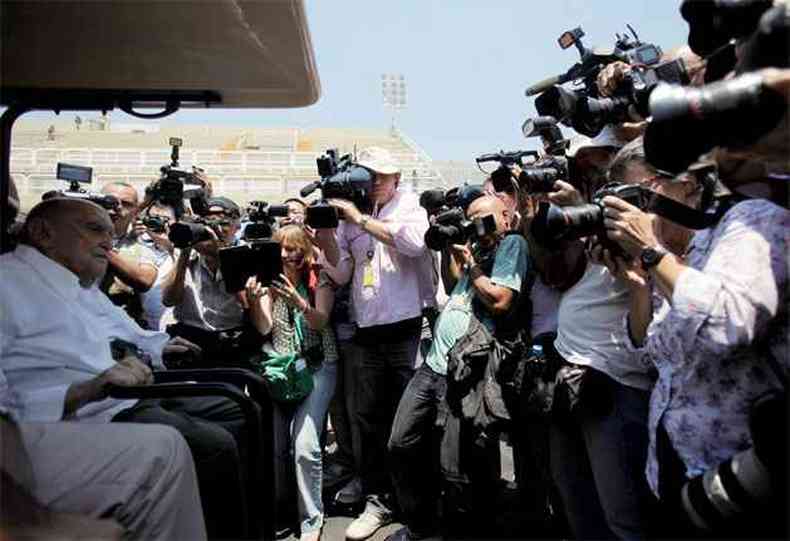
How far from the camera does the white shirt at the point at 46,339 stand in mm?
1997

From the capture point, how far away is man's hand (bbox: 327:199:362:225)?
369 cm

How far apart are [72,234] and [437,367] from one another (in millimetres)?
1824

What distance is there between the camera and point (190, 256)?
12.3ft

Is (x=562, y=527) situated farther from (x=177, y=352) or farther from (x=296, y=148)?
(x=296, y=148)

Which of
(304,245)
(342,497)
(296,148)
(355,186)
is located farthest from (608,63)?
(296,148)

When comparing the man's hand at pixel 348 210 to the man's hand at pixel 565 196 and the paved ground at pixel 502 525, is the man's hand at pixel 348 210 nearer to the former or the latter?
the man's hand at pixel 565 196

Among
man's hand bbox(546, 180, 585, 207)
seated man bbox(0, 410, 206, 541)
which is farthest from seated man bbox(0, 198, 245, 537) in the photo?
man's hand bbox(546, 180, 585, 207)

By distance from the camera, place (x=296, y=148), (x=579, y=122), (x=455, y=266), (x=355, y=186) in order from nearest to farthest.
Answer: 1. (x=579, y=122)
2. (x=455, y=266)
3. (x=355, y=186)
4. (x=296, y=148)

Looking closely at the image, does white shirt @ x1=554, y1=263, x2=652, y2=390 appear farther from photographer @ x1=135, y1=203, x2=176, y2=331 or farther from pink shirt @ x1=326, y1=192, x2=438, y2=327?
photographer @ x1=135, y1=203, x2=176, y2=331

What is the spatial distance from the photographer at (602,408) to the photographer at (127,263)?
2347mm

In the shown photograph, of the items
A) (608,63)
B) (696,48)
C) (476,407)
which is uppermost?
(608,63)

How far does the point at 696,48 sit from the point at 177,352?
2.24m

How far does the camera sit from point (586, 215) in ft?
6.52

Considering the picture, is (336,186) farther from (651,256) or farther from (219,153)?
(219,153)
